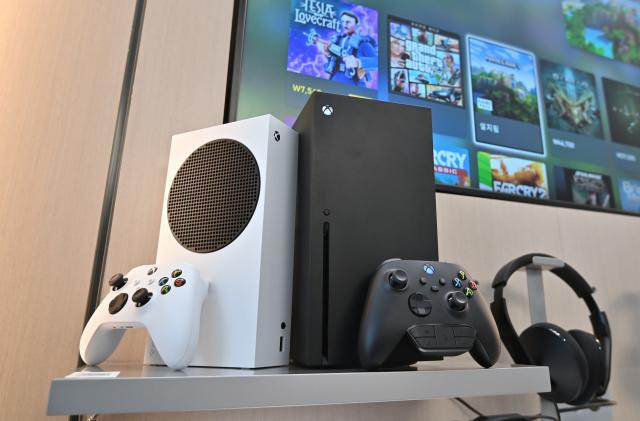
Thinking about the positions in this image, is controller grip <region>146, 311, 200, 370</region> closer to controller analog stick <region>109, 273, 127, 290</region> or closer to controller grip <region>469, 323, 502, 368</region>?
controller analog stick <region>109, 273, 127, 290</region>

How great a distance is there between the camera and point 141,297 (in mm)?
432

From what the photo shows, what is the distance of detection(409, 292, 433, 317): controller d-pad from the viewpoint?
449 mm

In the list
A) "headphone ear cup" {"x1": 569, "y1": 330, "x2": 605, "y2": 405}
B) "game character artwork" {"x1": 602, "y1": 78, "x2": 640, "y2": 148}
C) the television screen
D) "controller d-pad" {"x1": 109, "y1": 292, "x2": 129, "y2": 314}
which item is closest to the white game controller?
"controller d-pad" {"x1": 109, "y1": 292, "x2": 129, "y2": 314}

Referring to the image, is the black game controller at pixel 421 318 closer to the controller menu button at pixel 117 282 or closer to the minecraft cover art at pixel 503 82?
the controller menu button at pixel 117 282

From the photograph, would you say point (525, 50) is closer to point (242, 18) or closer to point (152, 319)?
point (242, 18)

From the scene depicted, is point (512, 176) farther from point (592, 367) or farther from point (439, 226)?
point (592, 367)

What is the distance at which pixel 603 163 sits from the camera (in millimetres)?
1188

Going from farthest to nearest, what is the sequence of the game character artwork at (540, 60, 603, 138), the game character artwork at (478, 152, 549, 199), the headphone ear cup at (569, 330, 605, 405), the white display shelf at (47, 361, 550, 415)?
1. the game character artwork at (540, 60, 603, 138)
2. the game character artwork at (478, 152, 549, 199)
3. the headphone ear cup at (569, 330, 605, 405)
4. the white display shelf at (47, 361, 550, 415)

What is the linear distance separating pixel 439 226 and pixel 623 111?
89cm

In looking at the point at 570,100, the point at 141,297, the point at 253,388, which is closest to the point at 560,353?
the point at 253,388

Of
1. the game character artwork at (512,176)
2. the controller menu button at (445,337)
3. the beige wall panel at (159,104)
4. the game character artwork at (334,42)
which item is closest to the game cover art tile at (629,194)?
the game character artwork at (512,176)

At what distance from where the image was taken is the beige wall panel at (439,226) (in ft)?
2.27

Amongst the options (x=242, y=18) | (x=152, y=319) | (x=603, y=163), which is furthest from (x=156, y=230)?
(x=603, y=163)

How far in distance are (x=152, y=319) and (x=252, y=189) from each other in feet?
0.62
